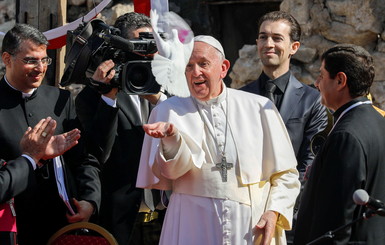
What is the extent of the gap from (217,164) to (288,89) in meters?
1.29

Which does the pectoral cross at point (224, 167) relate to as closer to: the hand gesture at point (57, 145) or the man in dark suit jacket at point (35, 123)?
the hand gesture at point (57, 145)

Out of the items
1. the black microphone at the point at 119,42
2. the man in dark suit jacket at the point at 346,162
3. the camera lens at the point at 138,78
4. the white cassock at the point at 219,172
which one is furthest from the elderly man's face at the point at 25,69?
the man in dark suit jacket at the point at 346,162

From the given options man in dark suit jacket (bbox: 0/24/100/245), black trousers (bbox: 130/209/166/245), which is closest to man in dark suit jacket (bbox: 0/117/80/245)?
man in dark suit jacket (bbox: 0/24/100/245)

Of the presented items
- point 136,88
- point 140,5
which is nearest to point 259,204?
point 136,88

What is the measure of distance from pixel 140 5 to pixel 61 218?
265 cm

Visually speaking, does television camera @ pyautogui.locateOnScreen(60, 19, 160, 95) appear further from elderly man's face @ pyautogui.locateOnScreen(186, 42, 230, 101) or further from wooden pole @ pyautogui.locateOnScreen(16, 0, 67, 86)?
wooden pole @ pyautogui.locateOnScreen(16, 0, 67, 86)

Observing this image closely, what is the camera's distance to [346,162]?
4.19 metres

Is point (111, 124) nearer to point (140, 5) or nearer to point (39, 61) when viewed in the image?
point (39, 61)

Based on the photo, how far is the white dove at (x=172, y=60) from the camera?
436 cm

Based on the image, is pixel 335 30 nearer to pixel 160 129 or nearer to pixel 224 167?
pixel 224 167

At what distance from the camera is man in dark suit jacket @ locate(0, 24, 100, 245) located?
16.2ft

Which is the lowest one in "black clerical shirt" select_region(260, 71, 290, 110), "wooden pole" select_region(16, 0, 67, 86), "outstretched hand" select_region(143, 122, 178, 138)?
"outstretched hand" select_region(143, 122, 178, 138)

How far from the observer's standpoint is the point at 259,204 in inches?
179

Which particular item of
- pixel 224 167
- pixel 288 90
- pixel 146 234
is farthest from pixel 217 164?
pixel 288 90
